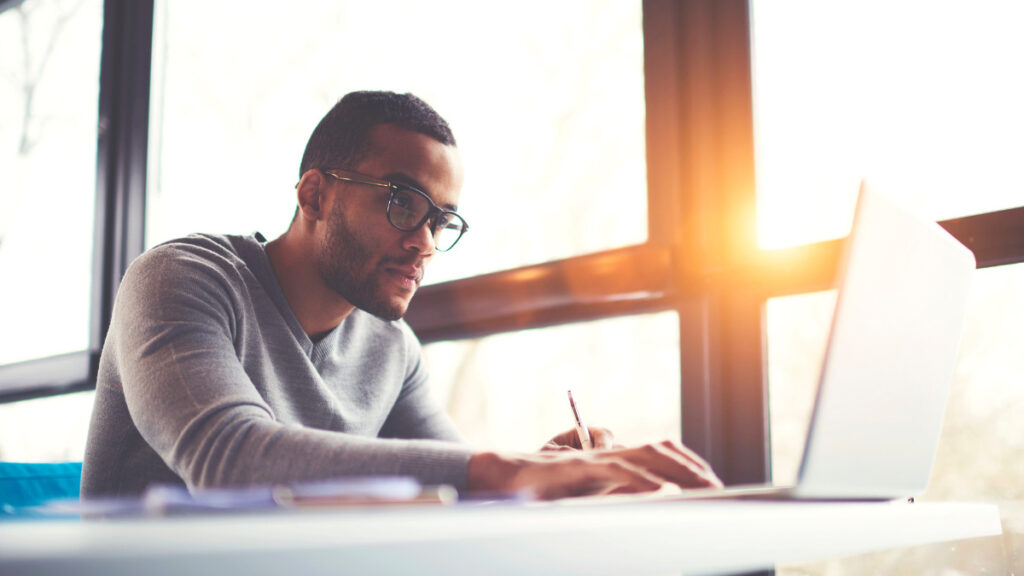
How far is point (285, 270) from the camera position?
154 cm

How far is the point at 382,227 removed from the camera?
1497 mm

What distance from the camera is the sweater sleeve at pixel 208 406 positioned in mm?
794

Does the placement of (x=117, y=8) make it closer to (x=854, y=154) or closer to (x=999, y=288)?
(x=854, y=154)

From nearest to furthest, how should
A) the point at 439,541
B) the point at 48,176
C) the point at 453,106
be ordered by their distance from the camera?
the point at 439,541
the point at 453,106
the point at 48,176

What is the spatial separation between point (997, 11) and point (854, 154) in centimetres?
35

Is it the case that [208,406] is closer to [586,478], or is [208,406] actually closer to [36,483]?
[586,478]

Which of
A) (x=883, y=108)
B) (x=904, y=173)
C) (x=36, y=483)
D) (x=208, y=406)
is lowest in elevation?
(x=36, y=483)

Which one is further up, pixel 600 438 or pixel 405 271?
pixel 405 271

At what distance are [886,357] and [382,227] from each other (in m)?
0.95

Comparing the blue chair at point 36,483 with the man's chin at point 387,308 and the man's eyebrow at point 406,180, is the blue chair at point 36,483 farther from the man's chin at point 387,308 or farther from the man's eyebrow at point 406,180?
the man's eyebrow at point 406,180

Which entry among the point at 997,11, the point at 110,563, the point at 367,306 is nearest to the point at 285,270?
the point at 367,306

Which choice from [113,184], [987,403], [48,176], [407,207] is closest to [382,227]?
[407,207]

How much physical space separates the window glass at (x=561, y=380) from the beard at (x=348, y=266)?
18.8 inches

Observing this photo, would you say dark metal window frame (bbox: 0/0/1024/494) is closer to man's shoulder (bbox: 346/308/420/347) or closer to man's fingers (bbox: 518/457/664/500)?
man's shoulder (bbox: 346/308/420/347)
